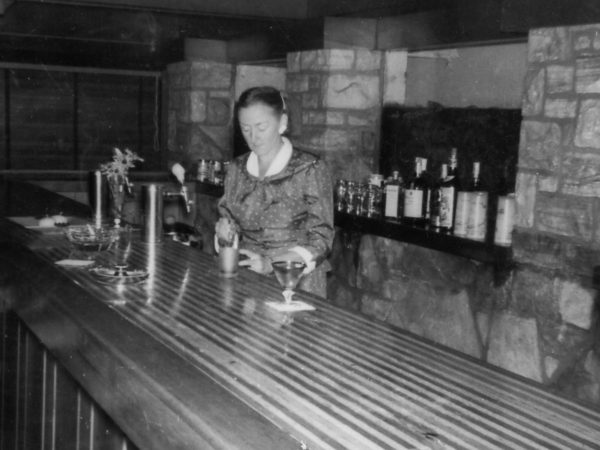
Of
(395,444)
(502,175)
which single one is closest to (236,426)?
(395,444)

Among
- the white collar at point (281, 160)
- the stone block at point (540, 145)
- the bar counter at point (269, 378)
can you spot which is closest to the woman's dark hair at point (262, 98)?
the white collar at point (281, 160)

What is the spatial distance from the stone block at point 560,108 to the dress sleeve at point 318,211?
0.98 metres

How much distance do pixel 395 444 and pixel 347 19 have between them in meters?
3.84

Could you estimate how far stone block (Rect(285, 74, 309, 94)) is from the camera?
511cm

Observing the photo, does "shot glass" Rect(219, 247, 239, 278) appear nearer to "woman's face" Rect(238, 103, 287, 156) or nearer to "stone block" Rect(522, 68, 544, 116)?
"woman's face" Rect(238, 103, 287, 156)

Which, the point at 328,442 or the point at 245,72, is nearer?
the point at 328,442

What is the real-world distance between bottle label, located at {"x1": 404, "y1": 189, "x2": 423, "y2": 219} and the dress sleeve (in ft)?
2.91

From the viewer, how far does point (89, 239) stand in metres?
3.04

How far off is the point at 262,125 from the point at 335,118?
1.80 meters

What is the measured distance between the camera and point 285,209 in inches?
131

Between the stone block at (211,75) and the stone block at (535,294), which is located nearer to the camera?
the stone block at (535,294)

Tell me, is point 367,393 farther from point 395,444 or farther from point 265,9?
point 265,9

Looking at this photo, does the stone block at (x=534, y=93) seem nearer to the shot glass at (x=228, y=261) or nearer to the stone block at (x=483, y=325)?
the stone block at (x=483, y=325)

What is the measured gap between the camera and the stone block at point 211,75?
6617mm
